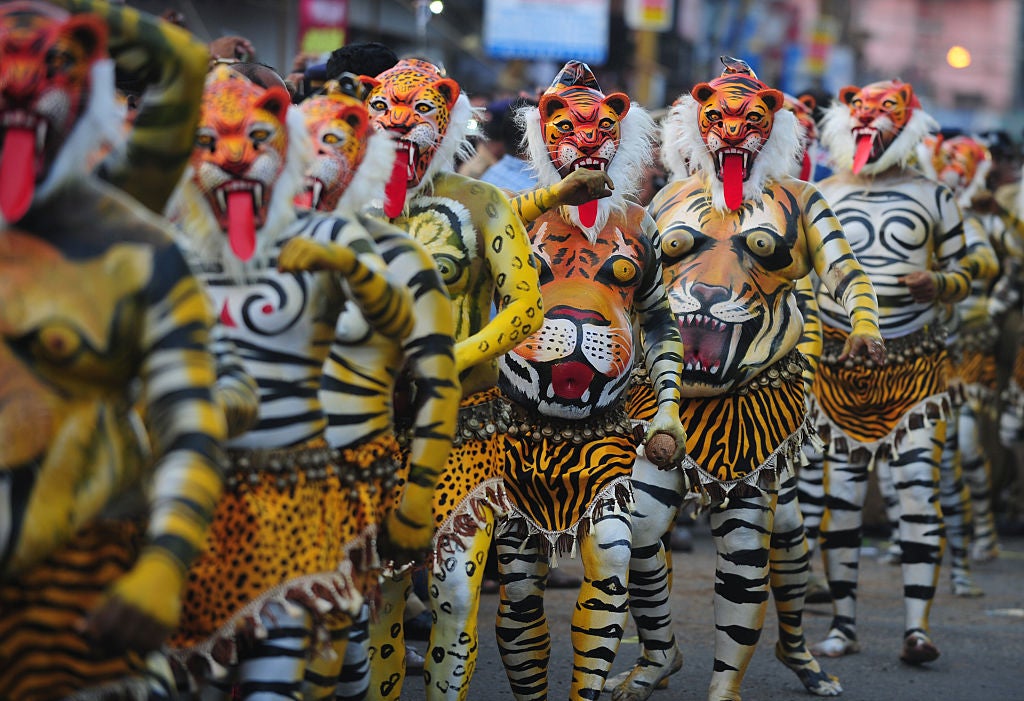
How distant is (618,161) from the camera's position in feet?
20.8

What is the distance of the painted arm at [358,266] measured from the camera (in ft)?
12.8

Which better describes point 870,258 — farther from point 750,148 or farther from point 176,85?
point 176,85

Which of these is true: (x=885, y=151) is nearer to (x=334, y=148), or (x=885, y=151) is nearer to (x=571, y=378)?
(x=571, y=378)

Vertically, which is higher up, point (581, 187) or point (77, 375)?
point (581, 187)

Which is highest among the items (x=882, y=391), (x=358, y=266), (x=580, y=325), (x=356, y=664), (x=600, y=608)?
(x=358, y=266)

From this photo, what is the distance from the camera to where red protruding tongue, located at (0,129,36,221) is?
3.20m

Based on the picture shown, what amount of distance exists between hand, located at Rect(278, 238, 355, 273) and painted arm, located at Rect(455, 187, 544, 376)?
58.8 inches

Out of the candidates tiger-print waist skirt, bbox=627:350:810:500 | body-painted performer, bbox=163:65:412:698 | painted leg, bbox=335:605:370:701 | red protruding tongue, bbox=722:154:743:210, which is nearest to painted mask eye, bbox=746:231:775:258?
red protruding tongue, bbox=722:154:743:210

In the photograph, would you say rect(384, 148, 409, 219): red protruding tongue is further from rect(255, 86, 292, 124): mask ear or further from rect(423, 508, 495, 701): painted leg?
rect(255, 86, 292, 124): mask ear

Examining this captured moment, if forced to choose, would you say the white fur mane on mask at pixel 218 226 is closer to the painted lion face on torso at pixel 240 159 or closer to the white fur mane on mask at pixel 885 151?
the painted lion face on torso at pixel 240 159

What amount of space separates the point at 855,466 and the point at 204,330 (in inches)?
219

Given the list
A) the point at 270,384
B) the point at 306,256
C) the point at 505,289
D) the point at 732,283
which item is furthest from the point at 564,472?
the point at 306,256

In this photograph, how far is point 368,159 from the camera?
5059mm

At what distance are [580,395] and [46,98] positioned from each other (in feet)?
10.2
